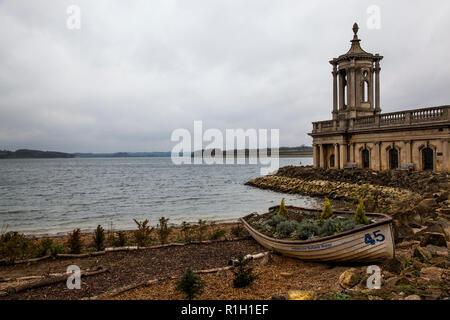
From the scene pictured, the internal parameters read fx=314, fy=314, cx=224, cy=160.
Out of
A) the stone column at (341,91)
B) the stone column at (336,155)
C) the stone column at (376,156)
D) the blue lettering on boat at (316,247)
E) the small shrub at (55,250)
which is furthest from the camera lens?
the stone column at (341,91)

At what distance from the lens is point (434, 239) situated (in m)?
8.67

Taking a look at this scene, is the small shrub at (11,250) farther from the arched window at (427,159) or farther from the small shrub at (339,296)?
the arched window at (427,159)

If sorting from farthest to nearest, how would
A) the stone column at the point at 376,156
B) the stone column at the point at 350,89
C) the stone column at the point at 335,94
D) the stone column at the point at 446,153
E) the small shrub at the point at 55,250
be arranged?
the stone column at the point at 335,94
the stone column at the point at 350,89
the stone column at the point at 376,156
the stone column at the point at 446,153
the small shrub at the point at 55,250

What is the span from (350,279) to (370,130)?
24.7m

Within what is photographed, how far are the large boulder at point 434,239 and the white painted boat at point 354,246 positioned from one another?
1.27m

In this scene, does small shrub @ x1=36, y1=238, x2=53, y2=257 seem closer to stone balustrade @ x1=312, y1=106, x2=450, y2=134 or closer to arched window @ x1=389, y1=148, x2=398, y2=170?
stone balustrade @ x1=312, y1=106, x2=450, y2=134

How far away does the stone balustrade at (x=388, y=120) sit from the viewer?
22.2m

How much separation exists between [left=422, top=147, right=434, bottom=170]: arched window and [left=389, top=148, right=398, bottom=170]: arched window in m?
2.68

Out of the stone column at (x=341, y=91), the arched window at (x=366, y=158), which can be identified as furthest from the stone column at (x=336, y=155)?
the stone column at (x=341, y=91)

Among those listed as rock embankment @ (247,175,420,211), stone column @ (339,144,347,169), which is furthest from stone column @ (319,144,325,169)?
stone column @ (339,144,347,169)

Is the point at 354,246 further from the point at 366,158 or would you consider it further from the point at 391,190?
the point at 366,158

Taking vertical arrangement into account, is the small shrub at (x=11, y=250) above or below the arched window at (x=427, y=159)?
below

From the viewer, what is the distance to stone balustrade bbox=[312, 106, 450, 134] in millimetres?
22206
